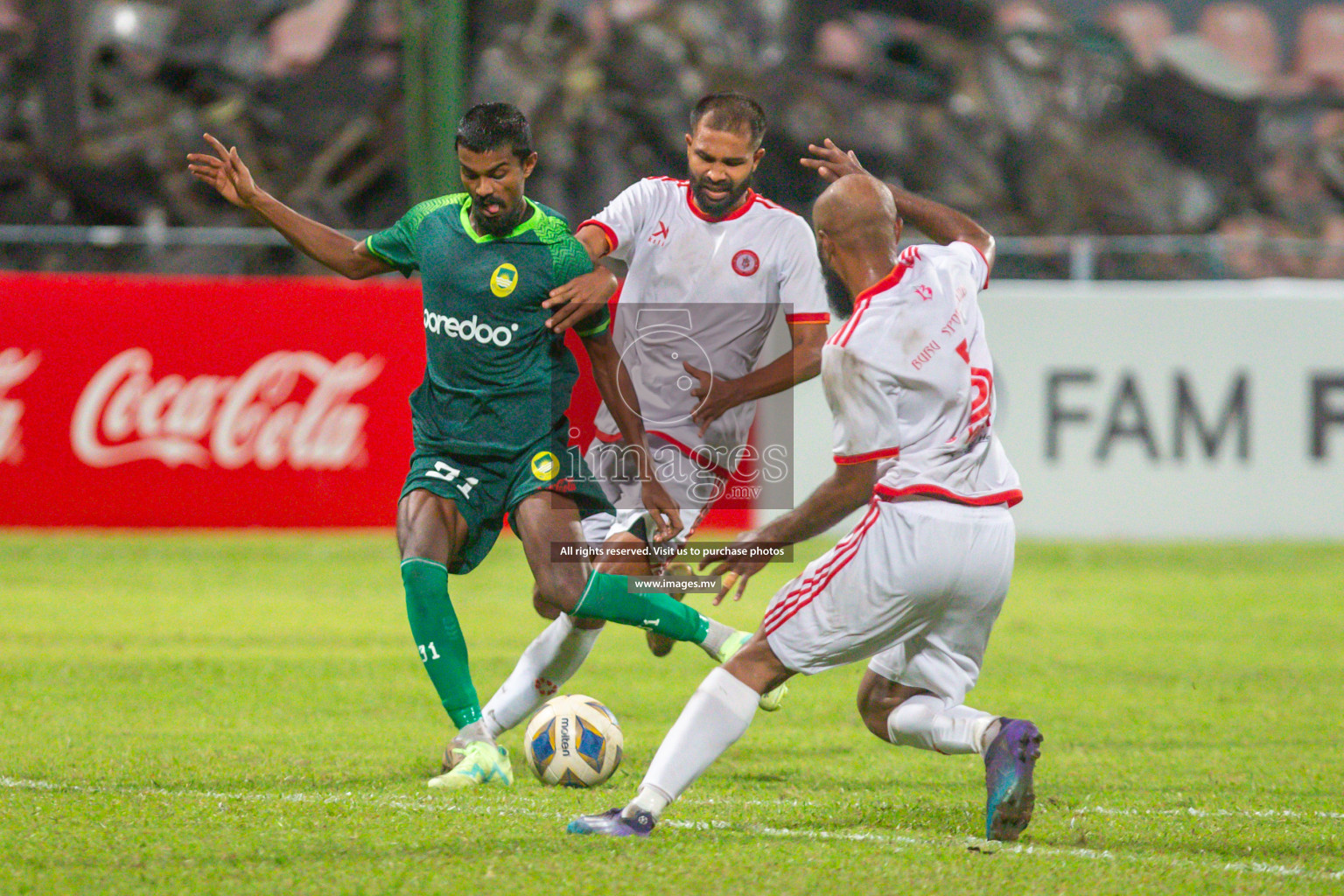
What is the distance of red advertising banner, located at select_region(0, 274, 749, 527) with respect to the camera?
12.7 meters

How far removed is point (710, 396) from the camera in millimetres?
6348

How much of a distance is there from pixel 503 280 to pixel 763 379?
1.12m

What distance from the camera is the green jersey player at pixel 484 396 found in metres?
5.64

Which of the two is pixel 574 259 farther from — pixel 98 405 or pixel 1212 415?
pixel 1212 415

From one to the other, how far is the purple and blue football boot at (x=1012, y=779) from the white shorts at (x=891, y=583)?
1.22 feet

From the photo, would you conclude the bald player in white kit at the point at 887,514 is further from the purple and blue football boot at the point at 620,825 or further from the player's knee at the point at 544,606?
the player's knee at the point at 544,606

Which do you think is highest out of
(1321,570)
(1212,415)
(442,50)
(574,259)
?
A: (442,50)

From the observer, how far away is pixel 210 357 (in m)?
12.8

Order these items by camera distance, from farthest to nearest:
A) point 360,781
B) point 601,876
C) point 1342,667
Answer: point 1342,667
point 360,781
point 601,876

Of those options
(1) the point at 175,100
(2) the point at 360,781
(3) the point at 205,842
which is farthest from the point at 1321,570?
(1) the point at 175,100

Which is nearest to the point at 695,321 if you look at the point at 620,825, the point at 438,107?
the point at 620,825

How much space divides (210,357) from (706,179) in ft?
24.4

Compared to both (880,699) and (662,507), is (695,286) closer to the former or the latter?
(662,507)

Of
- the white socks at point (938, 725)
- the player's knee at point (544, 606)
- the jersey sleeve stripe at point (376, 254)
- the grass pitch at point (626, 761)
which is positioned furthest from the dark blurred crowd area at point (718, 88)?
the white socks at point (938, 725)
